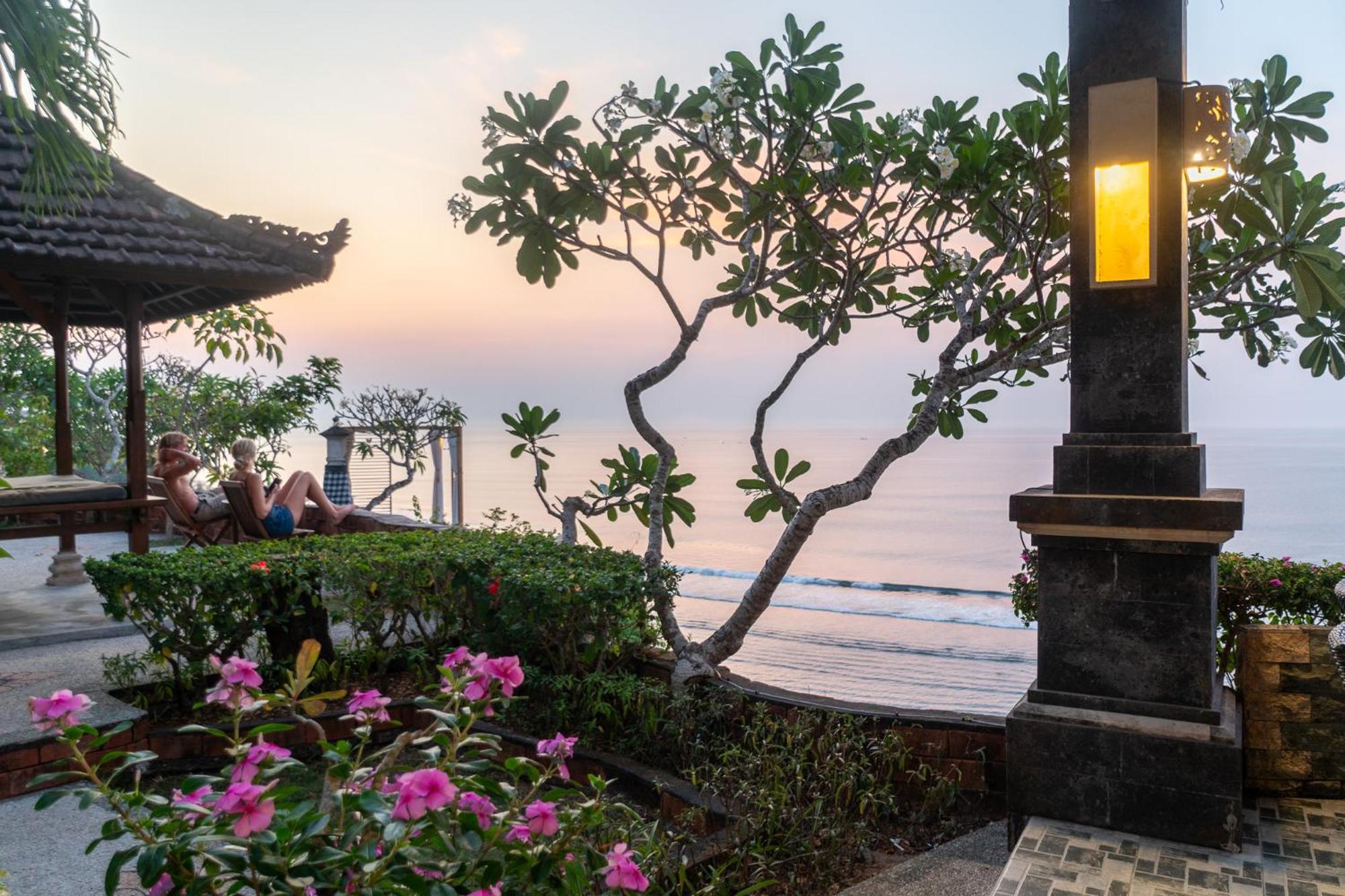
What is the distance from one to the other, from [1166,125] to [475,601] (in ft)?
10.8

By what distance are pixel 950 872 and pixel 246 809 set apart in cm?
204

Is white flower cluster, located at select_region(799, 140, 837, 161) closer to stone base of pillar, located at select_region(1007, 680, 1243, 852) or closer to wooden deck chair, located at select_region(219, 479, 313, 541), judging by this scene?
stone base of pillar, located at select_region(1007, 680, 1243, 852)

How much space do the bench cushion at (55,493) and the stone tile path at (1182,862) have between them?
594 cm

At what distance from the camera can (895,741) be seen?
3.23 metres

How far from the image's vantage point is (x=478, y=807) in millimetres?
1696

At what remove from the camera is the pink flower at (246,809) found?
4.82ft

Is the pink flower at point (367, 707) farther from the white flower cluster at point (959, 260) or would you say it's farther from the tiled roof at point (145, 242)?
the tiled roof at point (145, 242)

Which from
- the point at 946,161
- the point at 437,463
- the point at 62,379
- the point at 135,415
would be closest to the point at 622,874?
the point at 946,161

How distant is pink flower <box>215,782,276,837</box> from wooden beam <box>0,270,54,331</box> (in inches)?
253

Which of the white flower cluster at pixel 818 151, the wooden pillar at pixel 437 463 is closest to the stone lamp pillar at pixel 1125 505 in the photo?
the white flower cluster at pixel 818 151

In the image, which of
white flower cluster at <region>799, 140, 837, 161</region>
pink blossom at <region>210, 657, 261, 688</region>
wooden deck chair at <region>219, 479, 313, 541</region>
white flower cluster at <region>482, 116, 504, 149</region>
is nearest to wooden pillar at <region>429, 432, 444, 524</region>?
wooden deck chair at <region>219, 479, 313, 541</region>

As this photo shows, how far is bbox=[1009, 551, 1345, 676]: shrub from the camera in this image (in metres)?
4.06

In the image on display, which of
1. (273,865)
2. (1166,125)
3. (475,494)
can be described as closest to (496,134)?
(1166,125)

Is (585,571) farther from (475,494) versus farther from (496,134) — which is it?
(475,494)
